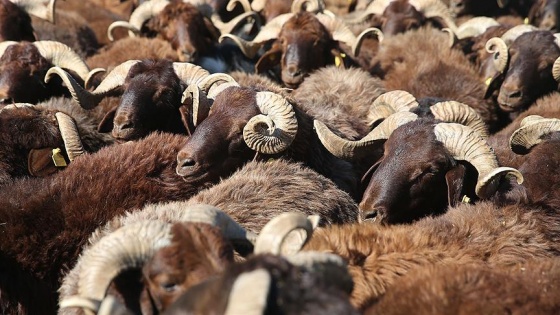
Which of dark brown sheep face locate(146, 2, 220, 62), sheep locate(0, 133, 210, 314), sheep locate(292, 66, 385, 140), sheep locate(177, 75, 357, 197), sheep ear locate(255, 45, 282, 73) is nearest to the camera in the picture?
sheep locate(0, 133, 210, 314)

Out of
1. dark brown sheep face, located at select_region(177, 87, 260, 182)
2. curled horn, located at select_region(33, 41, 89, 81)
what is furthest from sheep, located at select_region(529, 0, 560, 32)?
curled horn, located at select_region(33, 41, 89, 81)

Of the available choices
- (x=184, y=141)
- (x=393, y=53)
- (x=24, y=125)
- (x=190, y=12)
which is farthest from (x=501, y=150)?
(x=190, y=12)

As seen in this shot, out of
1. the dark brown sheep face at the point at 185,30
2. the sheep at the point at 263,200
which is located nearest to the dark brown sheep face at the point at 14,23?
the dark brown sheep face at the point at 185,30

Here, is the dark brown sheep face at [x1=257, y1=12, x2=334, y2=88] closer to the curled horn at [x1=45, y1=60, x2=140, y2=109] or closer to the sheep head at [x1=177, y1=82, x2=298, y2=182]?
the curled horn at [x1=45, y1=60, x2=140, y2=109]

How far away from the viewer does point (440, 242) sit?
4.64 m

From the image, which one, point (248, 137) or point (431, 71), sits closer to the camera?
point (248, 137)

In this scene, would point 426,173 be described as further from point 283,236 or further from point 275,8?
point 275,8

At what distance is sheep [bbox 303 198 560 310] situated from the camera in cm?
432

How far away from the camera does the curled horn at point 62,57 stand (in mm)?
8633

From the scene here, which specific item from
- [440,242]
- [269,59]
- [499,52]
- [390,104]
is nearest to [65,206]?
[440,242]

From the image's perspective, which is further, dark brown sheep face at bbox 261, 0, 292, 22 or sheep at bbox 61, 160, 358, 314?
dark brown sheep face at bbox 261, 0, 292, 22

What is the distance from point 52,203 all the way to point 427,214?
277 cm

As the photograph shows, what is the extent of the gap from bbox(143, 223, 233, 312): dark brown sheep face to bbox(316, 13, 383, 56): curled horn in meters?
6.24

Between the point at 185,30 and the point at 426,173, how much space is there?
4903 millimetres
